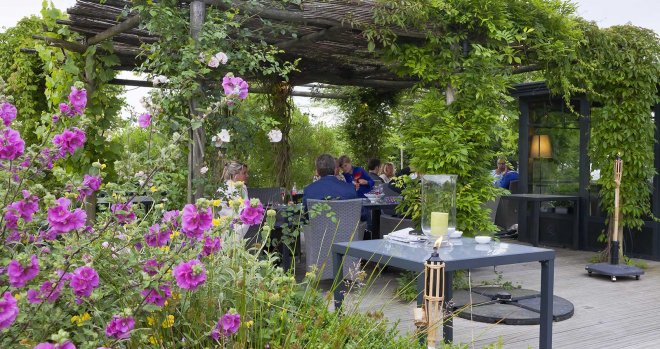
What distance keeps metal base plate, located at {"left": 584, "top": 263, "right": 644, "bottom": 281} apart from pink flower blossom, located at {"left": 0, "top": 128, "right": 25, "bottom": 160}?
5953 mm

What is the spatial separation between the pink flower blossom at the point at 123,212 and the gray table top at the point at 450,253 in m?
1.12

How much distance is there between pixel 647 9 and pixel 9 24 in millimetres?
20144

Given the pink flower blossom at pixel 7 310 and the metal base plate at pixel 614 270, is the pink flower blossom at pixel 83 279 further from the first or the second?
the metal base plate at pixel 614 270

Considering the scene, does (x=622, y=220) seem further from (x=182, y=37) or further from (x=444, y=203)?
(x=182, y=37)

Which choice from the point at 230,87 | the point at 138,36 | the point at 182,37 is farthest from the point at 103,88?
the point at 230,87

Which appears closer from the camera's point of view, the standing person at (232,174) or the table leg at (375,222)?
the standing person at (232,174)

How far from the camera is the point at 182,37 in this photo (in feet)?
16.5

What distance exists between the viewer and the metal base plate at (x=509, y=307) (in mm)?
4734

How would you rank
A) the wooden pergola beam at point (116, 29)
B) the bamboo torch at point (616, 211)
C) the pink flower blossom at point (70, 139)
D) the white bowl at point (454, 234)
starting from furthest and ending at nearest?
the bamboo torch at point (616, 211)
the wooden pergola beam at point (116, 29)
the white bowl at point (454, 234)
the pink flower blossom at point (70, 139)

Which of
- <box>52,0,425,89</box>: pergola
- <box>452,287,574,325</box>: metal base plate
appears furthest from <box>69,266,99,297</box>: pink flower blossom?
<box>52,0,425,89</box>: pergola

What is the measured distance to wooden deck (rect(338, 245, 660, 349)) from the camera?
4371mm

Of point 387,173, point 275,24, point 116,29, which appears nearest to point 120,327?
point 275,24

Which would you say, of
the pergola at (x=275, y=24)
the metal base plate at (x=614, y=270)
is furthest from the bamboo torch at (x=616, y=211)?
the pergola at (x=275, y=24)

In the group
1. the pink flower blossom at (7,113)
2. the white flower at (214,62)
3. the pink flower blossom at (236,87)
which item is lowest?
the pink flower blossom at (7,113)
